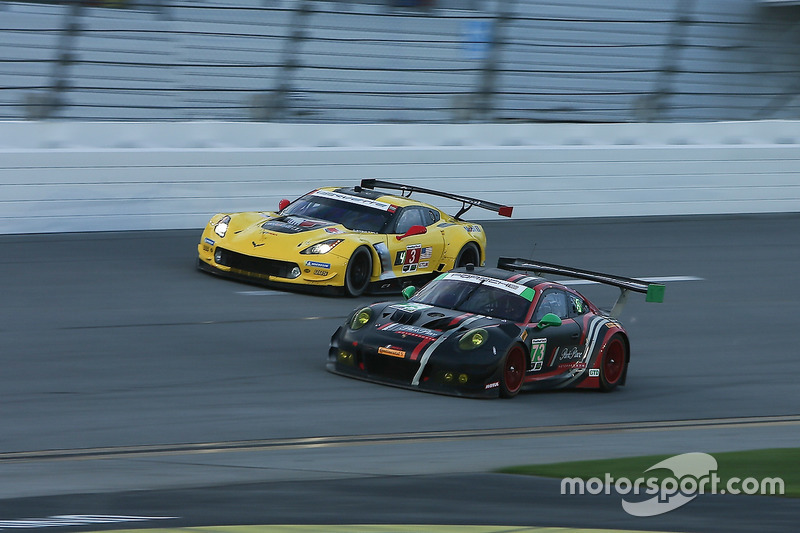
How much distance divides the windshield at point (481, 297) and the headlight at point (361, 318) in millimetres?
588

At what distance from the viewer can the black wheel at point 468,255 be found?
1420 centimetres

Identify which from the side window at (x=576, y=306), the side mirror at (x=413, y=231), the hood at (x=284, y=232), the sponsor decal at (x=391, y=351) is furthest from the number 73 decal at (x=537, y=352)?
the side mirror at (x=413, y=231)

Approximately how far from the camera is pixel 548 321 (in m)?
9.64

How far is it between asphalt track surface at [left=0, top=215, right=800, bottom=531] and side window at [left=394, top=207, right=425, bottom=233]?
129 centimetres

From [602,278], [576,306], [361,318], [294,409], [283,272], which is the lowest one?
[294,409]

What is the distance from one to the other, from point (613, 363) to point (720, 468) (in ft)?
10.6

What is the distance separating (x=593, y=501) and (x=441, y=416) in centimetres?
253

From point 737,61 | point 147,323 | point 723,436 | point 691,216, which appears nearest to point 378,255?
point 147,323

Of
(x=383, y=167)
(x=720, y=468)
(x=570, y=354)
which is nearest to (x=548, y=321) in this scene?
(x=570, y=354)

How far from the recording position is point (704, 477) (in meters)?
6.86

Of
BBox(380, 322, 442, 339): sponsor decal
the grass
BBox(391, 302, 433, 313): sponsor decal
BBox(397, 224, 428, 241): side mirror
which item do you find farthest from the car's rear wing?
BBox(397, 224, 428, 241): side mirror

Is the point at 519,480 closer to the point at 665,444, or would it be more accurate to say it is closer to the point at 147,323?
the point at 665,444

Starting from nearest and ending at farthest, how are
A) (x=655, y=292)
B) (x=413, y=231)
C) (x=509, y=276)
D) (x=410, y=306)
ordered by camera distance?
Answer: (x=655, y=292) → (x=410, y=306) → (x=509, y=276) → (x=413, y=231)

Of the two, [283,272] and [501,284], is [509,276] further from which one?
[283,272]
